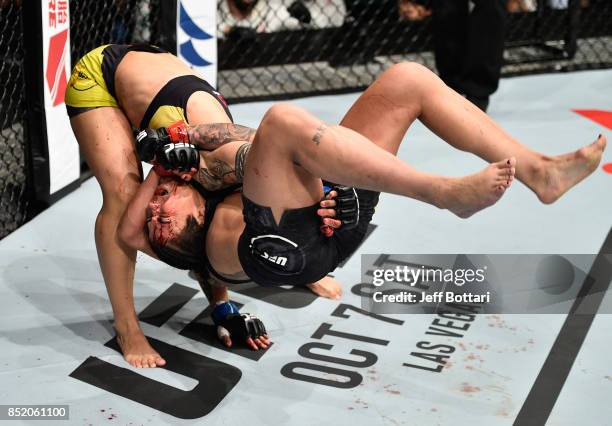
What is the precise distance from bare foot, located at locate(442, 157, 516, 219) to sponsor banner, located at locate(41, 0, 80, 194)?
6.19 feet

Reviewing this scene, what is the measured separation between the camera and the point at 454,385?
246 centimetres

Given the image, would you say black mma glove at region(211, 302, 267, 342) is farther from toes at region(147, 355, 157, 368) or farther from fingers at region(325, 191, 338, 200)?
fingers at region(325, 191, 338, 200)

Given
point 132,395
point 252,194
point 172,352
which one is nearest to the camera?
point 252,194

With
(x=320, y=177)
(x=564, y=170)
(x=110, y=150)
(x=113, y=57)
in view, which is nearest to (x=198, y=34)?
(x=113, y=57)

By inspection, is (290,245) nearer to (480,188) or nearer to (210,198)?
(210,198)

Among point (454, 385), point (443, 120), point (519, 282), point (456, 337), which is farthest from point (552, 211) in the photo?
point (443, 120)

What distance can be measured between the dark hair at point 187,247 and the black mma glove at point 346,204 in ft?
1.18

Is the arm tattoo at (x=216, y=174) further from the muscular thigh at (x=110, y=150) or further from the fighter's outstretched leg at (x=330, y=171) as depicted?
the muscular thigh at (x=110, y=150)

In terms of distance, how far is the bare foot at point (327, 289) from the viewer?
2920 mm

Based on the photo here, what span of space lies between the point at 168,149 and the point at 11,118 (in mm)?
1564

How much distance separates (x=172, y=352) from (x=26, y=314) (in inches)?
19.3

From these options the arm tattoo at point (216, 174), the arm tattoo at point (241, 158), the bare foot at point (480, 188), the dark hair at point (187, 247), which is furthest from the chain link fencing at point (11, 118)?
the bare foot at point (480, 188)

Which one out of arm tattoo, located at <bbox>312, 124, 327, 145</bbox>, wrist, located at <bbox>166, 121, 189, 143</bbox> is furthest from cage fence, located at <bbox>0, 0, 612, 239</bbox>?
arm tattoo, located at <bbox>312, 124, 327, 145</bbox>

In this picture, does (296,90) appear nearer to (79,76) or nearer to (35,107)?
(35,107)
